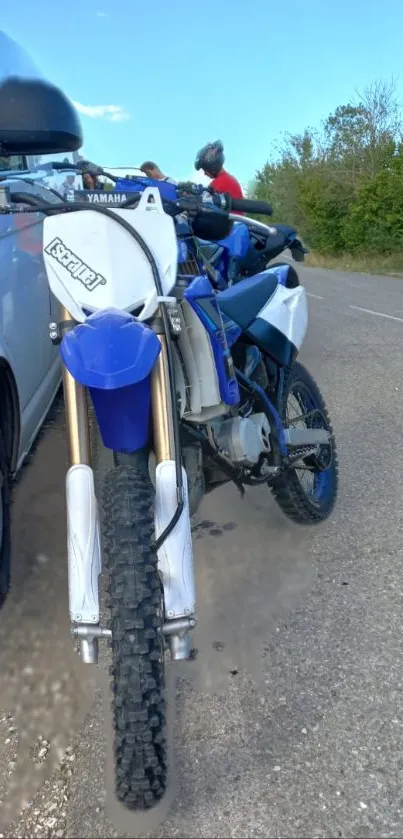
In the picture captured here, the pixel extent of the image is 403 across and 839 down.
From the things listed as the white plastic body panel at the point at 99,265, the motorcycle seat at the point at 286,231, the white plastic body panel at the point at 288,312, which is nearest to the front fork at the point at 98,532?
the white plastic body panel at the point at 99,265

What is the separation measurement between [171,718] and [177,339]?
118cm

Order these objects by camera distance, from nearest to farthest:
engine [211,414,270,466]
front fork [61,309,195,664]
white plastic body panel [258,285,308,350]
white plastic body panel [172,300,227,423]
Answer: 1. front fork [61,309,195,664]
2. white plastic body panel [172,300,227,423]
3. engine [211,414,270,466]
4. white plastic body panel [258,285,308,350]

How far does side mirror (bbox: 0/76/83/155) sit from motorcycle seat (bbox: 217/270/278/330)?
783 mm

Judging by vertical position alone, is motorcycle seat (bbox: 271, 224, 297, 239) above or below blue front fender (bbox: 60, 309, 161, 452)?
below

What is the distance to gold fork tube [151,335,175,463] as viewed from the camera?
2.12 meters

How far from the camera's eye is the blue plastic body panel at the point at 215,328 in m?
2.43

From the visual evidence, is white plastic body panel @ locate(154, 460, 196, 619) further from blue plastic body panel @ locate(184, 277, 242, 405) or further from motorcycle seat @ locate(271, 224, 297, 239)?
motorcycle seat @ locate(271, 224, 297, 239)

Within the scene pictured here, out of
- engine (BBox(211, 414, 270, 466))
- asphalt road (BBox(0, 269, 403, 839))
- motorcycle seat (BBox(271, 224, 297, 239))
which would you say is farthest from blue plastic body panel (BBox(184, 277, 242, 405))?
motorcycle seat (BBox(271, 224, 297, 239))

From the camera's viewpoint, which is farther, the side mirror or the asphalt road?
the side mirror

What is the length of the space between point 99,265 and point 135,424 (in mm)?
442

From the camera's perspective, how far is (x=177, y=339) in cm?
239

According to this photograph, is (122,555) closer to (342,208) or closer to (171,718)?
(171,718)

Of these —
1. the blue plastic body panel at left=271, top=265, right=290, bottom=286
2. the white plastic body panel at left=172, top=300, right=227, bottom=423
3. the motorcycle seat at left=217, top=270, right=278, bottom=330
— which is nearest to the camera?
the white plastic body panel at left=172, top=300, right=227, bottom=423

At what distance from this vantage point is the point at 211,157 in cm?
505
